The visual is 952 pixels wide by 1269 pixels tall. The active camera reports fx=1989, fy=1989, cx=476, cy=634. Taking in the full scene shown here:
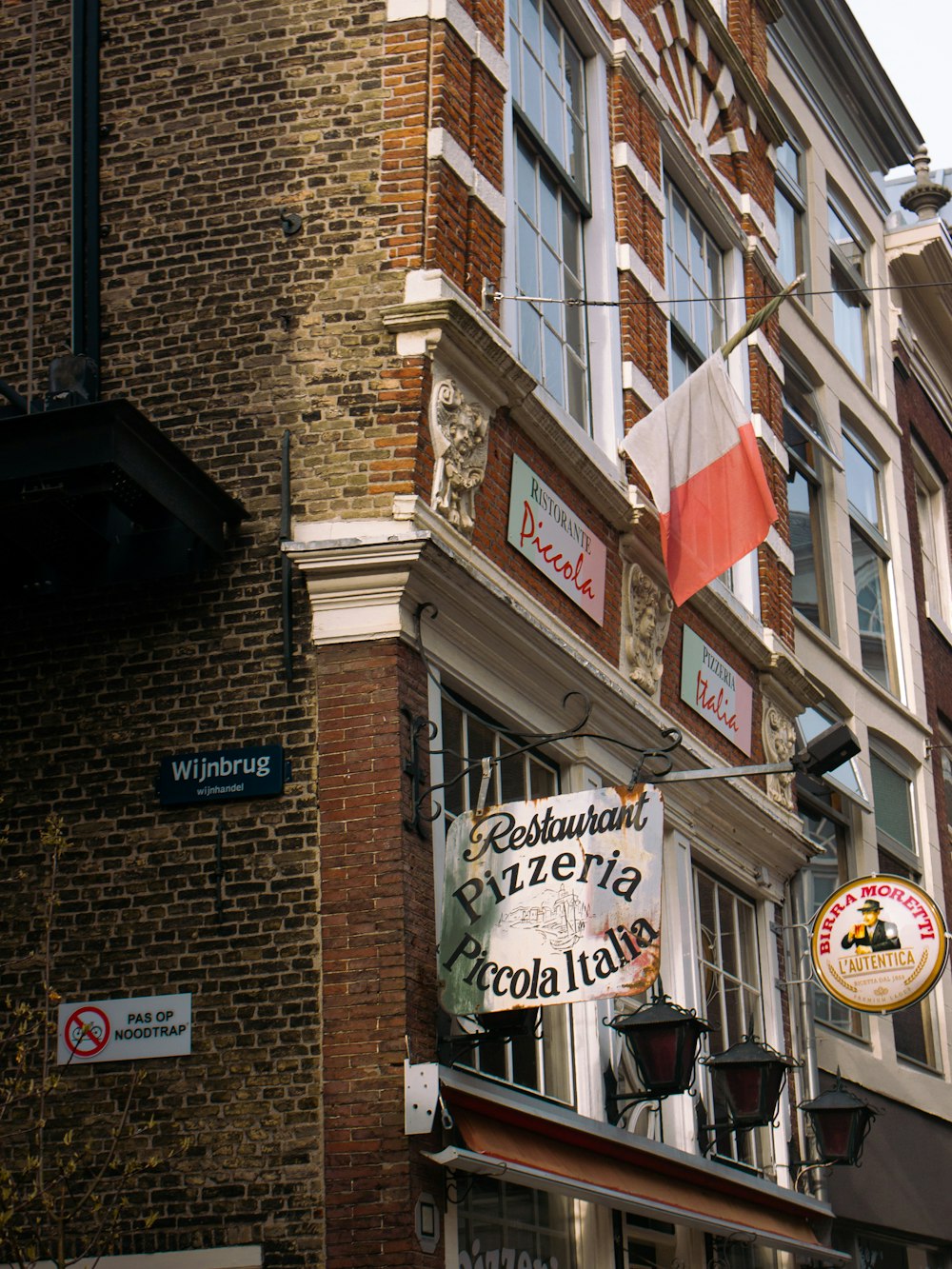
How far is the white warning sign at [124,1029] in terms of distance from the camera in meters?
9.95

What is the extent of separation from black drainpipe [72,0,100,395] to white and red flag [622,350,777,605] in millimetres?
3715

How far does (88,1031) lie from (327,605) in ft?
8.20

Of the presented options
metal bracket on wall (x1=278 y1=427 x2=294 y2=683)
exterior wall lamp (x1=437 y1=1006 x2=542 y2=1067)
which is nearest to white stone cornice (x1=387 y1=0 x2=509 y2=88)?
metal bracket on wall (x1=278 y1=427 x2=294 y2=683)

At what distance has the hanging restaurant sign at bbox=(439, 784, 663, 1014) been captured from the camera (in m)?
9.62

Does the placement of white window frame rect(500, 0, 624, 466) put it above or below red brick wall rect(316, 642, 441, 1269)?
above

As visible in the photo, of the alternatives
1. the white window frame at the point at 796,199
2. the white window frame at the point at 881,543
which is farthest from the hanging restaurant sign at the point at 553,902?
the white window frame at the point at 796,199

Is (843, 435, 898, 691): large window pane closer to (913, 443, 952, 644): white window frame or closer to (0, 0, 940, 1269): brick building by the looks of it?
(913, 443, 952, 644): white window frame

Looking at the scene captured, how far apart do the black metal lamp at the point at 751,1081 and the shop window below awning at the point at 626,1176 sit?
455 millimetres

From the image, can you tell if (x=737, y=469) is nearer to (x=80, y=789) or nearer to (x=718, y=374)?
(x=718, y=374)

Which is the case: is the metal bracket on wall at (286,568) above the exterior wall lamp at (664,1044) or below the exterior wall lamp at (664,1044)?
above

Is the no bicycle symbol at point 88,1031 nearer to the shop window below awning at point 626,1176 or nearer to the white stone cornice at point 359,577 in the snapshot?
the shop window below awning at point 626,1176

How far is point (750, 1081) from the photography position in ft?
41.8

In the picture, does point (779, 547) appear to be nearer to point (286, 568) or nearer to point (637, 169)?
point (637, 169)

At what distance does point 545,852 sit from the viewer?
32.7 ft
